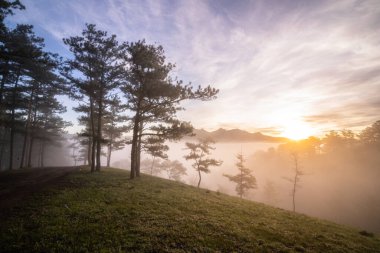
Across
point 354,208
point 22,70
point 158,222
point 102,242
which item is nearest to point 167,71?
point 158,222

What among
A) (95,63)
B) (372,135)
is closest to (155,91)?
(95,63)

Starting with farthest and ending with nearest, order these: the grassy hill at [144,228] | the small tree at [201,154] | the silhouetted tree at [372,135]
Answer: the silhouetted tree at [372,135]
the small tree at [201,154]
the grassy hill at [144,228]

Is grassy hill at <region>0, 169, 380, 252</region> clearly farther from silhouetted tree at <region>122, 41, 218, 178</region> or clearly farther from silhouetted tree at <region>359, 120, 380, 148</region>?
silhouetted tree at <region>359, 120, 380, 148</region>

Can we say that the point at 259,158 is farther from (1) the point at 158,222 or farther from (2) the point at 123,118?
(1) the point at 158,222

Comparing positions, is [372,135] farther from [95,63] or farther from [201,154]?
[95,63]

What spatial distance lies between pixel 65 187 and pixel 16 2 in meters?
16.4

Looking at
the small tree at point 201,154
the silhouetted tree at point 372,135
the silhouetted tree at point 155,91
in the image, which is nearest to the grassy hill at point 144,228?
the silhouetted tree at point 155,91

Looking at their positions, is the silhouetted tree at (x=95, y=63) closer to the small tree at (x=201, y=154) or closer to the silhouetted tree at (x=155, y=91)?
the silhouetted tree at (x=155, y=91)

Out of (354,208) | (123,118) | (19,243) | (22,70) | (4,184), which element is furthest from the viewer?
(354,208)

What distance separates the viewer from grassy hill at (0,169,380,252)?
8.20m

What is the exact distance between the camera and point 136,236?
8820 mm

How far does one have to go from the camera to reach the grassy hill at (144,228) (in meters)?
8.20

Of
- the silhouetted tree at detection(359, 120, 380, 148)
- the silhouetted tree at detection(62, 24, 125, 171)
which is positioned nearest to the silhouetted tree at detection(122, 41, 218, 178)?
the silhouetted tree at detection(62, 24, 125, 171)

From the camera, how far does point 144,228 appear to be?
9641 millimetres
